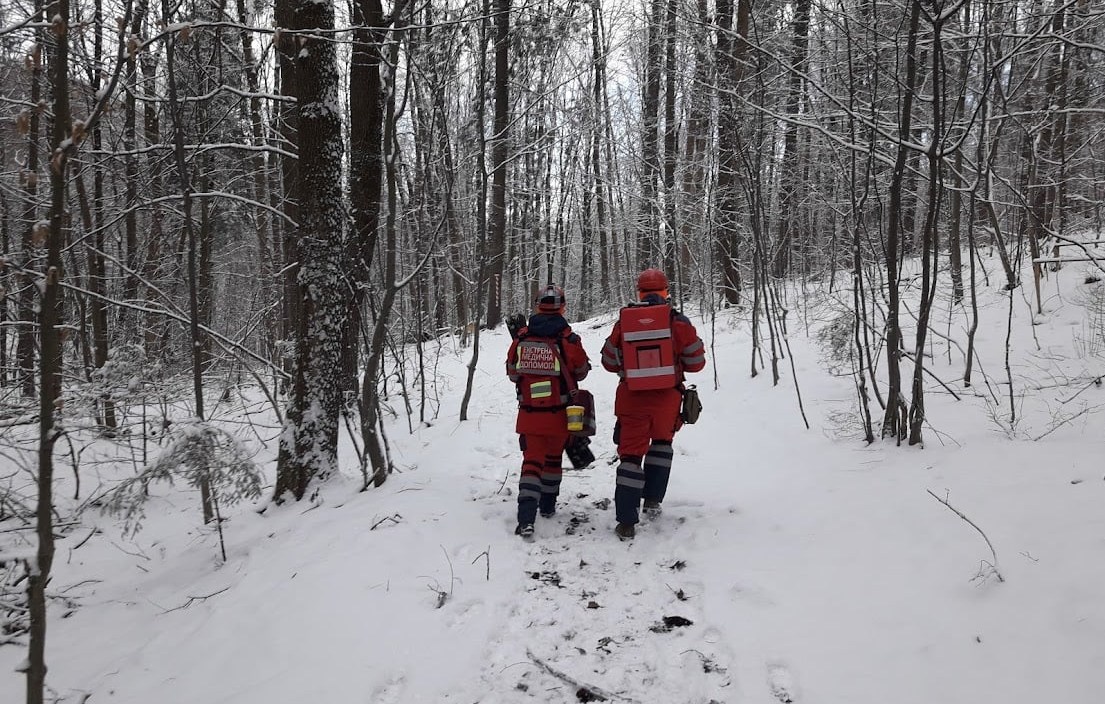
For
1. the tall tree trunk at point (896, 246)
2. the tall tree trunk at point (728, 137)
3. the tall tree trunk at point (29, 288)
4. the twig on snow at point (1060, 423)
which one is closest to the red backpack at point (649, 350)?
the tall tree trunk at point (896, 246)

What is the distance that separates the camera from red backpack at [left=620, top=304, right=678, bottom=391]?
431 centimetres

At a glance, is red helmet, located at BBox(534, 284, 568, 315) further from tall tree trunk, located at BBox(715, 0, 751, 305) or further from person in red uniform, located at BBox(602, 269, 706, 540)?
tall tree trunk, located at BBox(715, 0, 751, 305)

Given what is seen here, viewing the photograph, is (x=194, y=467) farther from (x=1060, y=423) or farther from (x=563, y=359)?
(x=1060, y=423)

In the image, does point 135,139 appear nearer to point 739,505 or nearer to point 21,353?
point 21,353

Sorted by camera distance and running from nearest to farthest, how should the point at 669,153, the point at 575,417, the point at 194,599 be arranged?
the point at 194,599, the point at 575,417, the point at 669,153

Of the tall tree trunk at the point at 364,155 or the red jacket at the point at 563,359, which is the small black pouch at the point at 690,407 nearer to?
the red jacket at the point at 563,359

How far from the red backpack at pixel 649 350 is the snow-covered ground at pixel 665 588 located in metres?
1.14

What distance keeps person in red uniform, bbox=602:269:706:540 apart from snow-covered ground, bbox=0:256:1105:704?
34 cm

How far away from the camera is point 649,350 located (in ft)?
14.3

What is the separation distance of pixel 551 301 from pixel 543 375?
23.8 inches

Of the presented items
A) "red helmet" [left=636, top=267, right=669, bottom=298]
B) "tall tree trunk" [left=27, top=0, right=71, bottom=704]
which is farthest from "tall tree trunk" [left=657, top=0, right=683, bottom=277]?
"tall tree trunk" [left=27, top=0, right=71, bottom=704]

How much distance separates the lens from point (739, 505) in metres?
4.62

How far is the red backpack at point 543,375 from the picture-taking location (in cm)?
446

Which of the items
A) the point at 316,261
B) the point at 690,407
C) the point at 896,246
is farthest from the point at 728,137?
the point at 316,261
